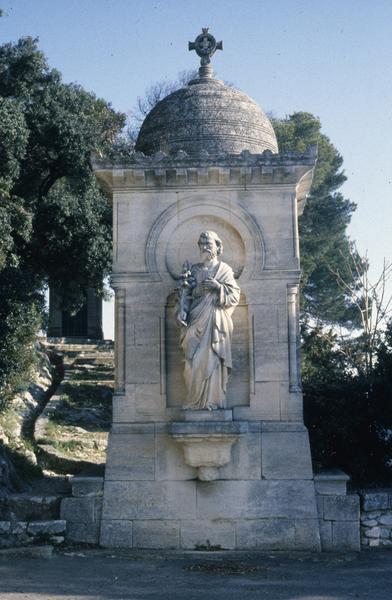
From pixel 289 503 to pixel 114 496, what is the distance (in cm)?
236

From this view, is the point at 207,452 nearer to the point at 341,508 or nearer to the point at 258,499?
the point at 258,499

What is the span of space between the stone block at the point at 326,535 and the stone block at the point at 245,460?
106 centimetres

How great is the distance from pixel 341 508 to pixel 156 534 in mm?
2511

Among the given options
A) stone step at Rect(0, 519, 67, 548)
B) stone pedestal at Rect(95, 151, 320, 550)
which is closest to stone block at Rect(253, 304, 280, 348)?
stone pedestal at Rect(95, 151, 320, 550)

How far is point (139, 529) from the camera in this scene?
9.79 m

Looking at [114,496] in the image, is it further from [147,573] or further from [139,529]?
[147,573]

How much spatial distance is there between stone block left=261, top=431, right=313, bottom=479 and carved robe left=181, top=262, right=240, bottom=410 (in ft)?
2.92

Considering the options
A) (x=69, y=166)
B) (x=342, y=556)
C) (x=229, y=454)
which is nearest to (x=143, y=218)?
(x=229, y=454)

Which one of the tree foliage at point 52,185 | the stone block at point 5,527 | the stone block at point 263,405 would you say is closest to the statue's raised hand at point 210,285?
the stone block at point 263,405

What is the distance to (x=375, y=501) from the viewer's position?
9.98 m

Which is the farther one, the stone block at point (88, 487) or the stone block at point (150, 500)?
the stone block at point (88, 487)

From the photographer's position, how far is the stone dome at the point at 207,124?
11094mm

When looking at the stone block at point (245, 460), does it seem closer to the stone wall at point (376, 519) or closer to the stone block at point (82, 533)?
the stone wall at point (376, 519)

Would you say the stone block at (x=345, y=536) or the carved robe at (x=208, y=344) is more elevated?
the carved robe at (x=208, y=344)
